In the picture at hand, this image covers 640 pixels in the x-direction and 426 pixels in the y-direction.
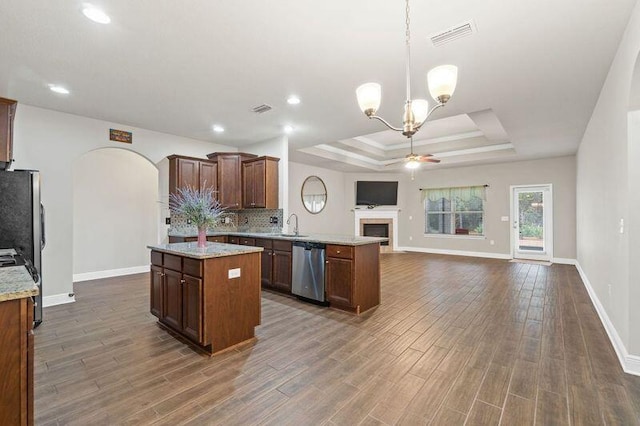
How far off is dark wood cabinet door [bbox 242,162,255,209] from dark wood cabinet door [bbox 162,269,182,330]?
269 centimetres

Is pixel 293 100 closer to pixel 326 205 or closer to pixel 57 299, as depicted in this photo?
pixel 57 299

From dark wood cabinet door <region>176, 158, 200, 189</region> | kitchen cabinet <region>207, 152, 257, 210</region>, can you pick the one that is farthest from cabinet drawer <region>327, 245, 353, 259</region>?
dark wood cabinet door <region>176, 158, 200, 189</region>

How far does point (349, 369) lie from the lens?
237 cm

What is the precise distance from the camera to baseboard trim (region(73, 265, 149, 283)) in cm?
555

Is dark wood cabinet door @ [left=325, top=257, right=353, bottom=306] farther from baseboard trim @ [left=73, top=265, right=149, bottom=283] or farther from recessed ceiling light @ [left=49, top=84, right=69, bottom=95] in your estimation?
baseboard trim @ [left=73, top=265, right=149, bottom=283]

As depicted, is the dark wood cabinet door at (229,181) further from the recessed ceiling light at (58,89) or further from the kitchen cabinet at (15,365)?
the kitchen cabinet at (15,365)

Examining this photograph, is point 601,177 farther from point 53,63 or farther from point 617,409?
point 53,63

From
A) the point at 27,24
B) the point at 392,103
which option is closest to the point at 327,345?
the point at 392,103

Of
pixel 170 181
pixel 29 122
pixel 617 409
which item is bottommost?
pixel 617 409

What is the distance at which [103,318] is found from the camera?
3510 mm

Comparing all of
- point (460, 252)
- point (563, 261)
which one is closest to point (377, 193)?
point (460, 252)

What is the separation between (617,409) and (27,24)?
499 cm

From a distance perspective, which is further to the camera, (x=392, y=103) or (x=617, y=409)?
(x=392, y=103)

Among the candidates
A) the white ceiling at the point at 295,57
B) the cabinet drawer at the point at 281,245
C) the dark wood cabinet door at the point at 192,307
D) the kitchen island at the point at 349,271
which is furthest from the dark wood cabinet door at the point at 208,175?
the dark wood cabinet door at the point at 192,307
